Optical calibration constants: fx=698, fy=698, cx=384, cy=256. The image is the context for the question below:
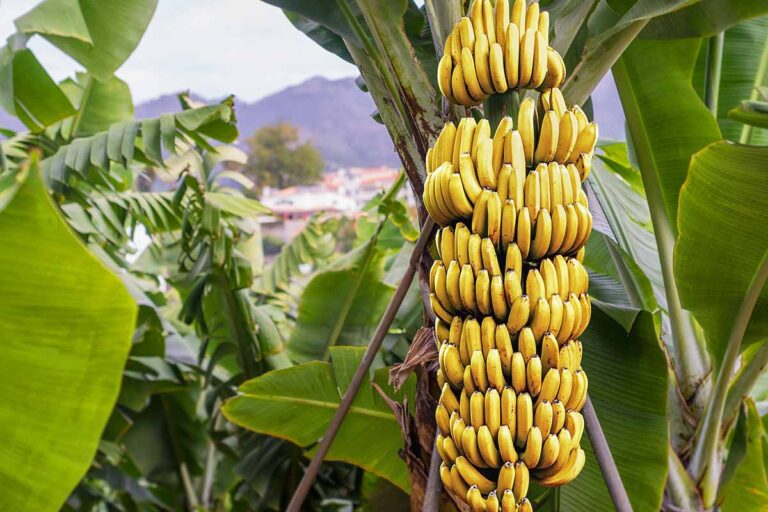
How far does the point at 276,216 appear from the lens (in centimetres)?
196

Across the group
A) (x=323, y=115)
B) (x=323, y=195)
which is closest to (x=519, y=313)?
(x=323, y=195)

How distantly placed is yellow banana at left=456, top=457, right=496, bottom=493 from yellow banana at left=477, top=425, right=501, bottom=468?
2cm

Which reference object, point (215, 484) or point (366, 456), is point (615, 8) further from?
point (215, 484)

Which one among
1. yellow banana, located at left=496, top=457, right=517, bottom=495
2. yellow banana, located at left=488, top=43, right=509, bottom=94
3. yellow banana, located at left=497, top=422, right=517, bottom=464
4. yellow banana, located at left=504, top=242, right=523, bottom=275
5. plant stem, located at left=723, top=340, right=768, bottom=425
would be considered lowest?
plant stem, located at left=723, top=340, right=768, bottom=425

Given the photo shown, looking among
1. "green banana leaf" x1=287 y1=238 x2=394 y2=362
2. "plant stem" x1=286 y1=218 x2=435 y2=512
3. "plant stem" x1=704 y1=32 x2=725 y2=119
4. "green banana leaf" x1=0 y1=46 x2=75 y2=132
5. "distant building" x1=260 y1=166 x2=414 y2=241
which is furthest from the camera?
"distant building" x1=260 y1=166 x2=414 y2=241

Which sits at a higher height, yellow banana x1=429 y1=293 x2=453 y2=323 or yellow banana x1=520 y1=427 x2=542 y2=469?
yellow banana x1=429 y1=293 x2=453 y2=323

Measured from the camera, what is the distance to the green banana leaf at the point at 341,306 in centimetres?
187

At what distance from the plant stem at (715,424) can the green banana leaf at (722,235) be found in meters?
0.02

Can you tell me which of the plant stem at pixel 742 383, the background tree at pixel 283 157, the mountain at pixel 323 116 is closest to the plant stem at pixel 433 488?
the plant stem at pixel 742 383

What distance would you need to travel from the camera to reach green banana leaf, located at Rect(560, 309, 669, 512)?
1070 millimetres

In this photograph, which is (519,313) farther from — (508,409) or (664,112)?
(664,112)

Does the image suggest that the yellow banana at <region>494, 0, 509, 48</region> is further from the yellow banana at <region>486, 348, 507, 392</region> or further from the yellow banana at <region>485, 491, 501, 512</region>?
the yellow banana at <region>485, 491, 501, 512</region>

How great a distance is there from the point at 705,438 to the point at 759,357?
6.6 inches

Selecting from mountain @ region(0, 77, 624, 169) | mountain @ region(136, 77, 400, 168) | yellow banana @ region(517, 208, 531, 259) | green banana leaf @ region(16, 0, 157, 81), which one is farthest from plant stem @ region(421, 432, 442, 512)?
mountain @ region(136, 77, 400, 168)
